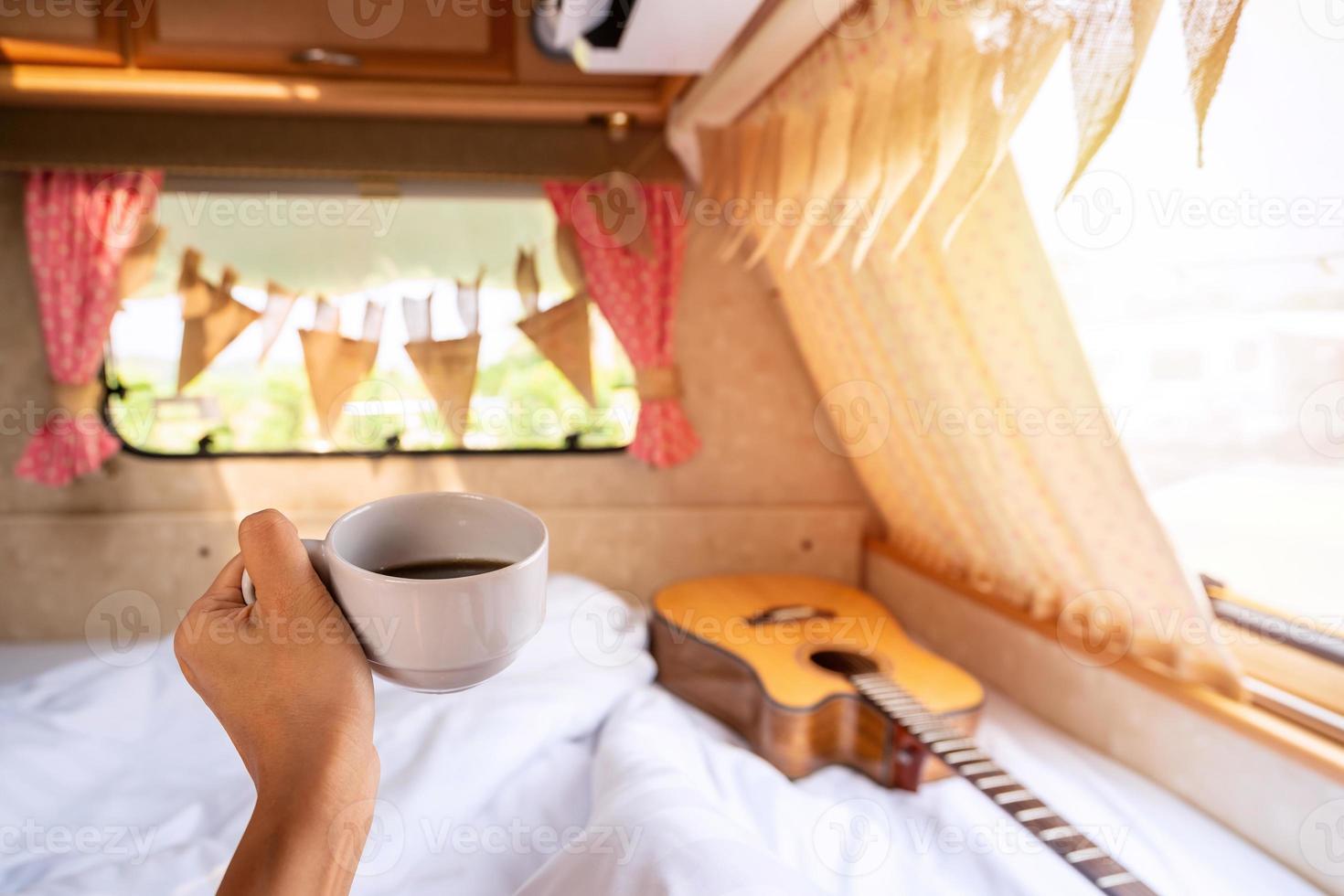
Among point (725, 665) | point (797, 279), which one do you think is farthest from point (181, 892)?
point (797, 279)

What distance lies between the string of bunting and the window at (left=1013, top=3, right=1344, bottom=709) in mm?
1241

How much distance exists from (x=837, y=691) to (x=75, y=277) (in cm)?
199

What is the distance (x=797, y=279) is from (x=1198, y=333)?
844mm

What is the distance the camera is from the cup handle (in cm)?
55

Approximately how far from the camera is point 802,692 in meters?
1.25

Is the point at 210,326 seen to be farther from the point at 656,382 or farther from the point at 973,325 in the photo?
the point at 973,325

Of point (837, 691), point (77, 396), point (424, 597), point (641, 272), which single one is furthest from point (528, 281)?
point (424, 597)

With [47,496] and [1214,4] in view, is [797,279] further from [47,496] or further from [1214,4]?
[47,496]

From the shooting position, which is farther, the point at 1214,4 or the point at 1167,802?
the point at 1167,802

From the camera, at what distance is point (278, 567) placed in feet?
1.74

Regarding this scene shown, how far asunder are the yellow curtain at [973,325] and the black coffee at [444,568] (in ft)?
2.16

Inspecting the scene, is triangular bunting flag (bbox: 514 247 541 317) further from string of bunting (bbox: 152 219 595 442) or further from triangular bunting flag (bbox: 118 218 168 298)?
triangular bunting flag (bbox: 118 218 168 298)

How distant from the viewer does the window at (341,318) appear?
1830 mm

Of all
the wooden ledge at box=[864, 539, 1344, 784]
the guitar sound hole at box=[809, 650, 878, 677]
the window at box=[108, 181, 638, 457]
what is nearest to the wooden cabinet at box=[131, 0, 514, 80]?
the window at box=[108, 181, 638, 457]
